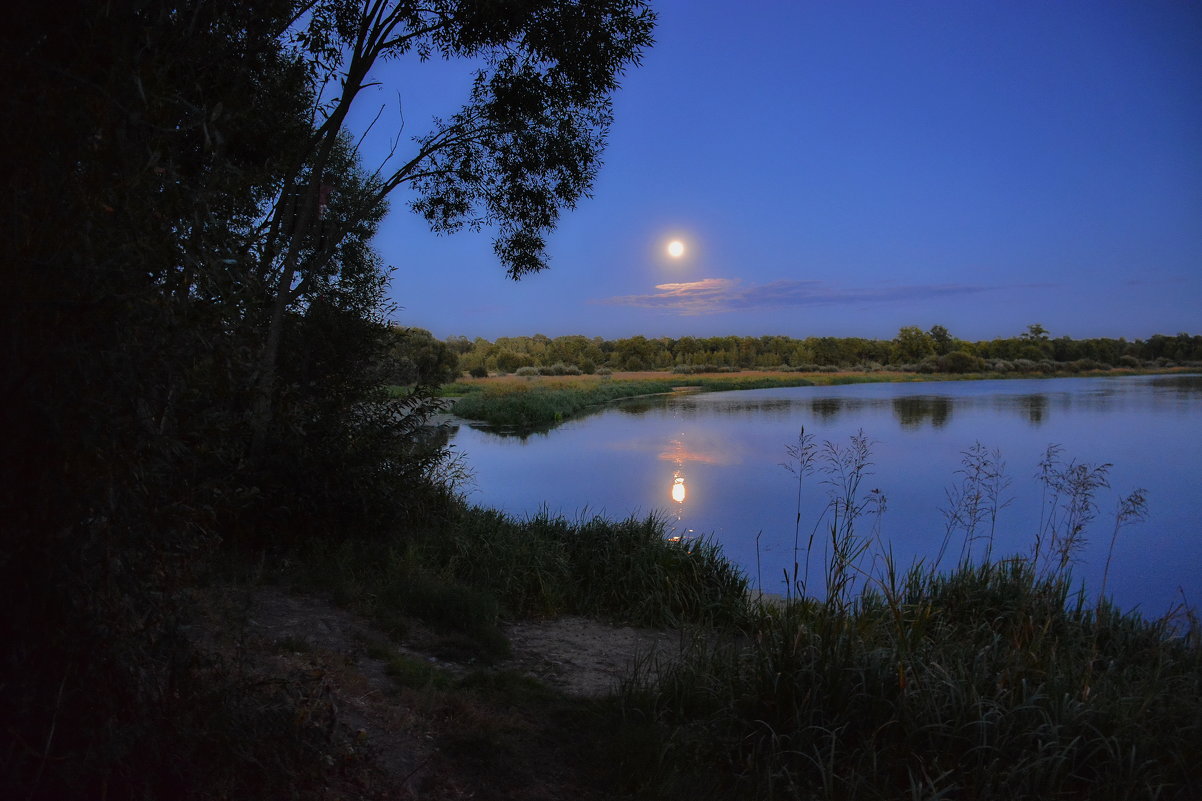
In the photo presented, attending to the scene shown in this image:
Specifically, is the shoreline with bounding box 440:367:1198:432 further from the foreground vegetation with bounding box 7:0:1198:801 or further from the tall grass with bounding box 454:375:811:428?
the foreground vegetation with bounding box 7:0:1198:801

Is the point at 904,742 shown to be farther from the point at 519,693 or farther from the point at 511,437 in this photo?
the point at 511,437

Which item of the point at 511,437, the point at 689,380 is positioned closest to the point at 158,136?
the point at 511,437

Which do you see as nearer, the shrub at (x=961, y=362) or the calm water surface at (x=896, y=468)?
the calm water surface at (x=896, y=468)

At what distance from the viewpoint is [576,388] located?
1305 inches

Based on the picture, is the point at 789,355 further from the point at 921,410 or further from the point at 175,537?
the point at 175,537

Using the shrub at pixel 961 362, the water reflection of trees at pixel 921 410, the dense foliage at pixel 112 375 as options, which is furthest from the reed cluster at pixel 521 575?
the shrub at pixel 961 362

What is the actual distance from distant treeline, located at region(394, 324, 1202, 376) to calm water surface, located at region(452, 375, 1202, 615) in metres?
3.60

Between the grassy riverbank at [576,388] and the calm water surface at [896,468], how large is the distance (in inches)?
97.2

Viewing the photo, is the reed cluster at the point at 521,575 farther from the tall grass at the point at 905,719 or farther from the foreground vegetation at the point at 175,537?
the tall grass at the point at 905,719

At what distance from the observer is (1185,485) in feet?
34.2

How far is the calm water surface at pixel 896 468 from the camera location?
8.48 meters

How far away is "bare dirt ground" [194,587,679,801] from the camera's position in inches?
113

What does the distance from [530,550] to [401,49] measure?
17.5 ft

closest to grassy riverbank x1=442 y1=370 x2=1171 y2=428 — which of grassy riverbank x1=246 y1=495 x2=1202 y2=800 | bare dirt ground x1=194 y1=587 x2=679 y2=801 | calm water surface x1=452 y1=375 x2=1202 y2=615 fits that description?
calm water surface x1=452 y1=375 x2=1202 y2=615
